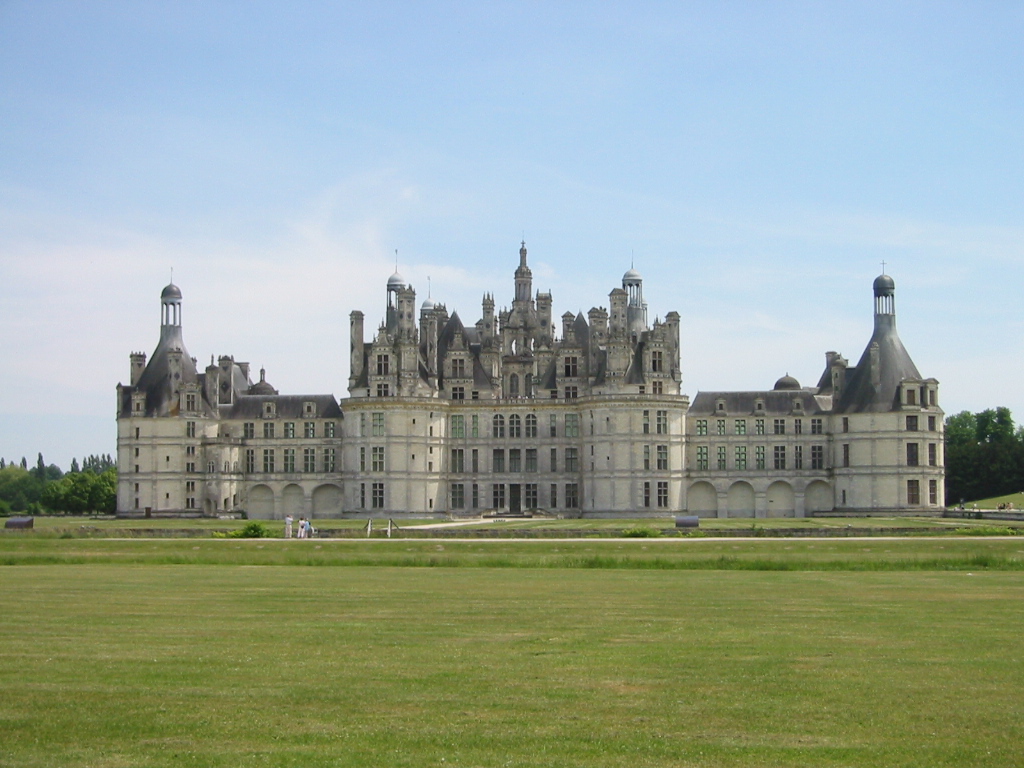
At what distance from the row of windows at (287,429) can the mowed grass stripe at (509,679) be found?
229ft

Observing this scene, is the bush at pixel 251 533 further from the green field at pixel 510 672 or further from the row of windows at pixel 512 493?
the row of windows at pixel 512 493

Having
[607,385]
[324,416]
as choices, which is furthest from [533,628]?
[324,416]

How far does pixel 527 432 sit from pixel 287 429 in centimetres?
1727

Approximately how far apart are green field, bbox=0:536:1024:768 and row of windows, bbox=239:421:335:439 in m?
65.3

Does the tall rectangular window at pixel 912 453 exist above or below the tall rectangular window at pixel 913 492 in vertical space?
above

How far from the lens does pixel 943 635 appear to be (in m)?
20.4

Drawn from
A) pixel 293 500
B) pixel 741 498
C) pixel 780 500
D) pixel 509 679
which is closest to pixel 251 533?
pixel 293 500

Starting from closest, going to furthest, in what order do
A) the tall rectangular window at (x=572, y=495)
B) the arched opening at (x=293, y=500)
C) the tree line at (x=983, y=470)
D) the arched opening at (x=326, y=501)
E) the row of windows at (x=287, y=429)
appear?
the tall rectangular window at (x=572, y=495) → the arched opening at (x=326, y=501) → the arched opening at (x=293, y=500) → the row of windows at (x=287, y=429) → the tree line at (x=983, y=470)

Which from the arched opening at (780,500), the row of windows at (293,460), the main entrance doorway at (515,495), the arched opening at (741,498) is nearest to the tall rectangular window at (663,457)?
the arched opening at (741,498)

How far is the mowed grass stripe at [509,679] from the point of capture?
13.3 metres

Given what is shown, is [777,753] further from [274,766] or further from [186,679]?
[186,679]

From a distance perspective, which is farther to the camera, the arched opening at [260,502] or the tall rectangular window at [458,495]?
the arched opening at [260,502]

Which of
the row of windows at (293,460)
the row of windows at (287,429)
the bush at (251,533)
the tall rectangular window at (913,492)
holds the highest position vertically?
the row of windows at (287,429)

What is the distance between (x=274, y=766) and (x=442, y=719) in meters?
2.28
